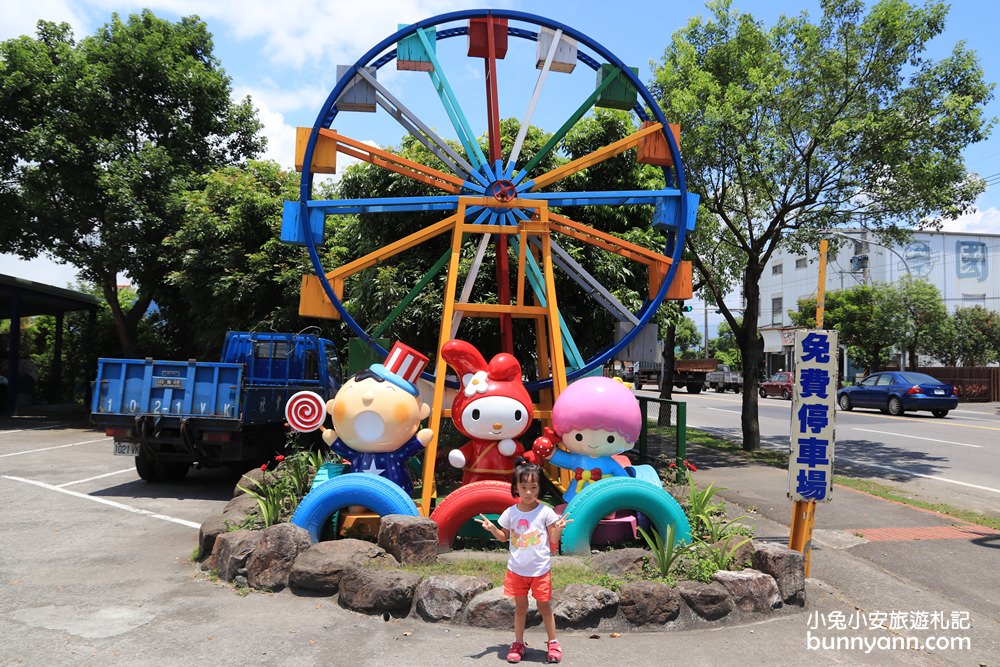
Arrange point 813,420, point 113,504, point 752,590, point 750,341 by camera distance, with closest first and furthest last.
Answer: point 752,590
point 813,420
point 113,504
point 750,341

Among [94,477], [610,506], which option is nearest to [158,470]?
[94,477]

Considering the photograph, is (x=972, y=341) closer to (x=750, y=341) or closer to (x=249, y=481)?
(x=750, y=341)

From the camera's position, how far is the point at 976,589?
6.05 m

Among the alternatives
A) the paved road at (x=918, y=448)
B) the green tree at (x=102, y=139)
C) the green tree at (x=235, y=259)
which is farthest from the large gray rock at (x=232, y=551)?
the green tree at (x=102, y=139)

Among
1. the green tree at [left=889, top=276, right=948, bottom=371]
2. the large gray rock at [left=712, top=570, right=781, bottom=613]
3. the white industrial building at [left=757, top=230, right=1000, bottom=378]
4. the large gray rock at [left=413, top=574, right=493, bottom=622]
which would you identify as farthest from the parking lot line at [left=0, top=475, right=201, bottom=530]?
the white industrial building at [left=757, top=230, right=1000, bottom=378]

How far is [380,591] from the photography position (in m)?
5.10

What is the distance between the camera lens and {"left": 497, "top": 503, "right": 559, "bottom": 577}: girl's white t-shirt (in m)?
4.40

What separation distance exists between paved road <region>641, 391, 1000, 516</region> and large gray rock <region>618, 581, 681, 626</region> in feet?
21.6

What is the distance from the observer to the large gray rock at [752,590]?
17.1 feet

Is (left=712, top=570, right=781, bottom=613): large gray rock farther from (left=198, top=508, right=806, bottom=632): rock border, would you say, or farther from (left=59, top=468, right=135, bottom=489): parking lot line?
(left=59, top=468, right=135, bottom=489): parking lot line

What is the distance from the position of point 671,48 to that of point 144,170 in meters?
13.1

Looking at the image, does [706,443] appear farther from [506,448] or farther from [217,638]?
[217,638]

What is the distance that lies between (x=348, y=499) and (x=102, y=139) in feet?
50.9

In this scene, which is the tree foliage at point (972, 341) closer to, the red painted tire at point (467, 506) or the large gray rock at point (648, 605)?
the red painted tire at point (467, 506)
